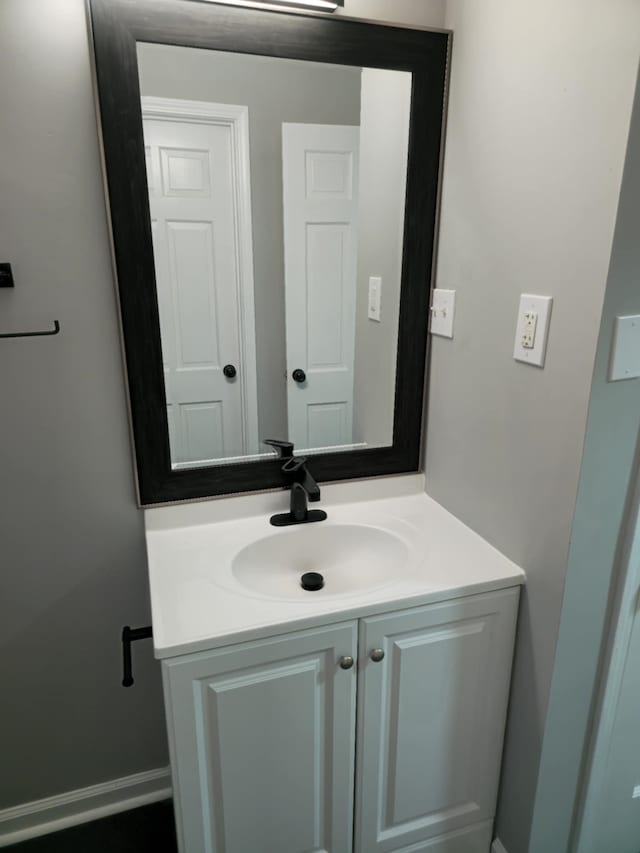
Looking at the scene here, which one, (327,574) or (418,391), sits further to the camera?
(418,391)

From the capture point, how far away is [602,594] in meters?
1.13

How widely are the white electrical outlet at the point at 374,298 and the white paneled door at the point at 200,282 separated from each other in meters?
0.32

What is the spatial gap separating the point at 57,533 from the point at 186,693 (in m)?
0.57

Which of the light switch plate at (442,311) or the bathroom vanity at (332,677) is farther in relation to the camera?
the light switch plate at (442,311)

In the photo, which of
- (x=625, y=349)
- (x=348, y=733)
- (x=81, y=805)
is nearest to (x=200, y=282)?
(x=625, y=349)

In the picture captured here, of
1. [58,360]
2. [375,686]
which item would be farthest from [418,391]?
[58,360]

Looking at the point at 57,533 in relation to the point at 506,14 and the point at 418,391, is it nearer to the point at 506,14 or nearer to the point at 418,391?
the point at 418,391

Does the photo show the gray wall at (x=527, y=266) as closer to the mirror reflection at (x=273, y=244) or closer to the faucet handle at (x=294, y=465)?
the mirror reflection at (x=273, y=244)

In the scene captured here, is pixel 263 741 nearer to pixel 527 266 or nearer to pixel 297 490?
pixel 297 490

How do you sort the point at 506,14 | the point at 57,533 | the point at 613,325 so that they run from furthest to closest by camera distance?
the point at 57,533 < the point at 506,14 < the point at 613,325

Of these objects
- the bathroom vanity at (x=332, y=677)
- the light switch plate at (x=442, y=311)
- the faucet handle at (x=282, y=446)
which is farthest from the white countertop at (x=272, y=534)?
the light switch plate at (x=442, y=311)

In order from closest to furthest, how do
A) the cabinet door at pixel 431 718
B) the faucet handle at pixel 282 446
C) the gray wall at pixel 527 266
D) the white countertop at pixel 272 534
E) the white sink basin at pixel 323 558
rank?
the gray wall at pixel 527 266, the white countertop at pixel 272 534, the cabinet door at pixel 431 718, the white sink basin at pixel 323 558, the faucet handle at pixel 282 446

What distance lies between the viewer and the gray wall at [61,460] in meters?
1.12

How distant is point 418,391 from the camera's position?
153 cm
